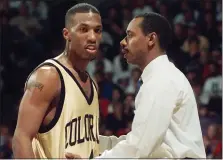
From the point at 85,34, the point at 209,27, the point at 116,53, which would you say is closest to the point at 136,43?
the point at 85,34

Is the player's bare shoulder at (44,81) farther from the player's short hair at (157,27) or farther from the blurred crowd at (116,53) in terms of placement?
the blurred crowd at (116,53)

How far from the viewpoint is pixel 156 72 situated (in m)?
3.14

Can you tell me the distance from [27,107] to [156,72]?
69 cm

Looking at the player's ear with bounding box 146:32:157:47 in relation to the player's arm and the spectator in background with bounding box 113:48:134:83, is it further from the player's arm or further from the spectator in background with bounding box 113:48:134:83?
the spectator in background with bounding box 113:48:134:83

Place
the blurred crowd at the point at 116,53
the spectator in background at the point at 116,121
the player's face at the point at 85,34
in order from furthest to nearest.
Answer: the blurred crowd at the point at 116,53 → the spectator in background at the point at 116,121 → the player's face at the point at 85,34

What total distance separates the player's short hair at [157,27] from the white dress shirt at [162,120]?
4.8 inches

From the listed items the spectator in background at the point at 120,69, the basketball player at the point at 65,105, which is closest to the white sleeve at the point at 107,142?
the basketball player at the point at 65,105

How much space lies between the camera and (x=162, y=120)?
2996 mm

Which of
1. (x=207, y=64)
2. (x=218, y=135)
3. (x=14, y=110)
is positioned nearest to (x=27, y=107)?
(x=218, y=135)

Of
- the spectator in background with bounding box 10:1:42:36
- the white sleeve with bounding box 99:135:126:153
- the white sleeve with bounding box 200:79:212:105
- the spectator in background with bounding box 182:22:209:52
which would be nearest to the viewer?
the white sleeve with bounding box 99:135:126:153

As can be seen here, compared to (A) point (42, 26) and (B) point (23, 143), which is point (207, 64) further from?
(B) point (23, 143)

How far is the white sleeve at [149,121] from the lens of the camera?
299cm

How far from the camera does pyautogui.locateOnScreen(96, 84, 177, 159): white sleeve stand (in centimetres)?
299

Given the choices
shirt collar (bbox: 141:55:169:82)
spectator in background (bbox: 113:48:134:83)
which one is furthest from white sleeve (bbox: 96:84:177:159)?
spectator in background (bbox: 113:48:134:83)
